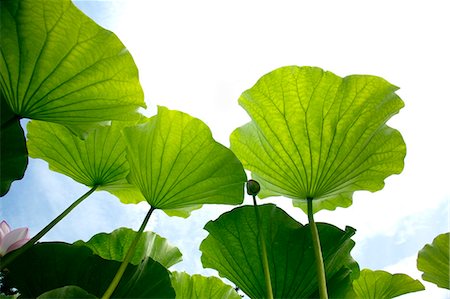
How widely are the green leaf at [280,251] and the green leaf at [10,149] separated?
506 mm

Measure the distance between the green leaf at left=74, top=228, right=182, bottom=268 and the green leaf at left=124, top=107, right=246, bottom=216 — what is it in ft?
0.78

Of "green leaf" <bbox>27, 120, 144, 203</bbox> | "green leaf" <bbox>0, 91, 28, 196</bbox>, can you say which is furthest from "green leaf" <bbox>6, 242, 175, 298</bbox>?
"green leaf" <bbox>27, 120, 144, 203</bbox>

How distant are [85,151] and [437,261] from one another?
4.13 feet

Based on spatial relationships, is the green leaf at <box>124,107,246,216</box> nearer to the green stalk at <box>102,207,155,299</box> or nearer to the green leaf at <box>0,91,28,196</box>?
the green stalk at <box>102,207,155,299</box>

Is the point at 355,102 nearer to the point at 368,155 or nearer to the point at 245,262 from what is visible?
the point at 368,155

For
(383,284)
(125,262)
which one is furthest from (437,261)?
(125,262)

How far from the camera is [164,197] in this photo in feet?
3.55

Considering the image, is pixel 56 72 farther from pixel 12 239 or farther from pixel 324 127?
pixel 324 127

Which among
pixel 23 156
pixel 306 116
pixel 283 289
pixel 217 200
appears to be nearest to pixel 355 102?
pixel 306 116

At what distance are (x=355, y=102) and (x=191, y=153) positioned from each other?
431 mm

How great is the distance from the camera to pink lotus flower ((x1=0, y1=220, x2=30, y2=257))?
0.92m

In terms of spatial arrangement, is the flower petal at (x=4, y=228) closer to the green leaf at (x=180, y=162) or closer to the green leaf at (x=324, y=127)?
the green leaf at (x=180, y=162)

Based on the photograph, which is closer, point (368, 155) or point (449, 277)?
point (368, 155)

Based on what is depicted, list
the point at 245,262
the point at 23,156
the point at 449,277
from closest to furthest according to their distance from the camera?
1. the point at 23,156
2. the point at 245,262
3. the point at 449,277
